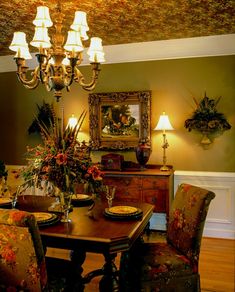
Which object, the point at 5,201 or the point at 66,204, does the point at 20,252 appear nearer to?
the point at 66,204

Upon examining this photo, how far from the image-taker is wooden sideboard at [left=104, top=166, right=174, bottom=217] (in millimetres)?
3771

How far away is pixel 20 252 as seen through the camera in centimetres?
153

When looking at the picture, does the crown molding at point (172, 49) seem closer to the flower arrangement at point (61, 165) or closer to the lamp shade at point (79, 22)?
the lamp shade at point (79, 22)

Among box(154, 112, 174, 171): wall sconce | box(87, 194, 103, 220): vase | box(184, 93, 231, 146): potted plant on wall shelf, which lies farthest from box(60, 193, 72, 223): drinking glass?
box(184, 93, 231, 146): potted plant on wall shelf

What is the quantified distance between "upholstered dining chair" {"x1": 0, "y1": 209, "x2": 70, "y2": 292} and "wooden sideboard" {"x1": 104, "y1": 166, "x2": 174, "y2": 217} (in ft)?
7.58

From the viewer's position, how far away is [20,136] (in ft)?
16.3

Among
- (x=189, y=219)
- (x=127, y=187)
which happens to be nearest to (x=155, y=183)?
(x=127, y=187)

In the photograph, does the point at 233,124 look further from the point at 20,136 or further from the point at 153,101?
the point at 20,136

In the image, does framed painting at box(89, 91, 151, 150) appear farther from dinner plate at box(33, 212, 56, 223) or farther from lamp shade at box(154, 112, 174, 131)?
dinner plate at box(33, 212, 56, 223)

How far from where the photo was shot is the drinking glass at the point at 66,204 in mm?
2080

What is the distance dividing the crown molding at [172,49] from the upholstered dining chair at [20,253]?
329 centimetres

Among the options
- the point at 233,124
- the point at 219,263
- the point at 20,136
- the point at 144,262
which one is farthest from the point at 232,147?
the point at 20,136

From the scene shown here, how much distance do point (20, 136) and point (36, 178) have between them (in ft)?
10.0

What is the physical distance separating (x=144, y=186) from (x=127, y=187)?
0.72 feet
